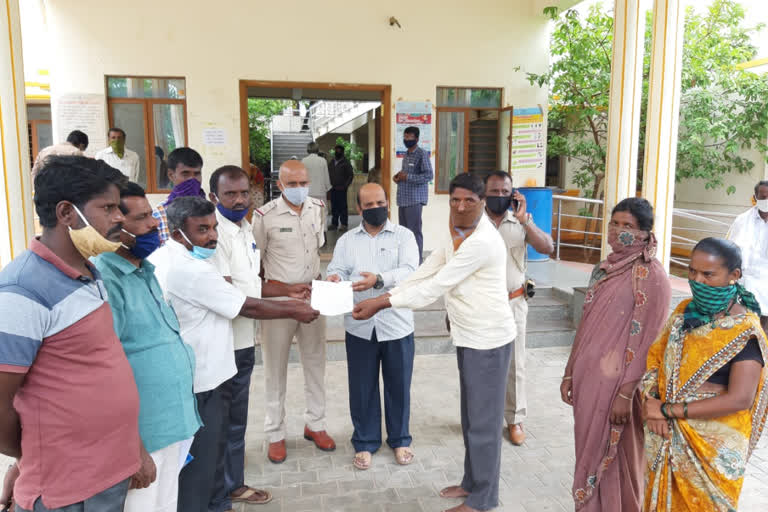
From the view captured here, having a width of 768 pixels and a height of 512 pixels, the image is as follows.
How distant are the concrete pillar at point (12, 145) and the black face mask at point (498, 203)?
3.47m

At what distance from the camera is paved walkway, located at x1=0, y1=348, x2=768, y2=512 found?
3.13 metres

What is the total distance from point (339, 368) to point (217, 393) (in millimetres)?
2864

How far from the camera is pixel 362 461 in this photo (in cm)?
350

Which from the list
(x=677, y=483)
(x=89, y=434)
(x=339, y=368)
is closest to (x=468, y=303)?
(x=677, y=483)

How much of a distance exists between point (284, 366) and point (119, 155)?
4.28 metres

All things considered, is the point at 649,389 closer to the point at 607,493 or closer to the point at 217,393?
the point at 607,493

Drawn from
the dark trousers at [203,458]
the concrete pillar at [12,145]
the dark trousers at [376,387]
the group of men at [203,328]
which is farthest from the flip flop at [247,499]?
the concrete pillar at [12,145]

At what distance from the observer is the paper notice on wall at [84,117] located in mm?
7043

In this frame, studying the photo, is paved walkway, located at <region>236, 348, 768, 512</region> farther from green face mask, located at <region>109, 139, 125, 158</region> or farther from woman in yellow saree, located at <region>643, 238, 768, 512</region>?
green face mask, located at <region>109, 139, 125, 158</region>

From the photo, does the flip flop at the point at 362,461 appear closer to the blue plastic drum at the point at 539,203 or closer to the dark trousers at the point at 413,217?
the dark trousers at the point at 413,217

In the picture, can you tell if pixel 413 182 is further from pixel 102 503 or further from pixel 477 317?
pixel 102 503

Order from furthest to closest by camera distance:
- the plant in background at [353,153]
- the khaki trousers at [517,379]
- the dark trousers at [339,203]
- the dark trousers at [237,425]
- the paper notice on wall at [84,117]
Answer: the plant in background at [353,153] < the dark trousers at [339,203] < the paper notice on wall at [84,117] < the khaki trousers at [517,379] < the dark trousers at [237,425]

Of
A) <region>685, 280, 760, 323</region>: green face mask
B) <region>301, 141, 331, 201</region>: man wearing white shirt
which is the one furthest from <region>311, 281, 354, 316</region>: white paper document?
<region>301, 141, 331, 201</region>: man wearing white shirt

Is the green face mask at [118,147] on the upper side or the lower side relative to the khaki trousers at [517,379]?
upper
